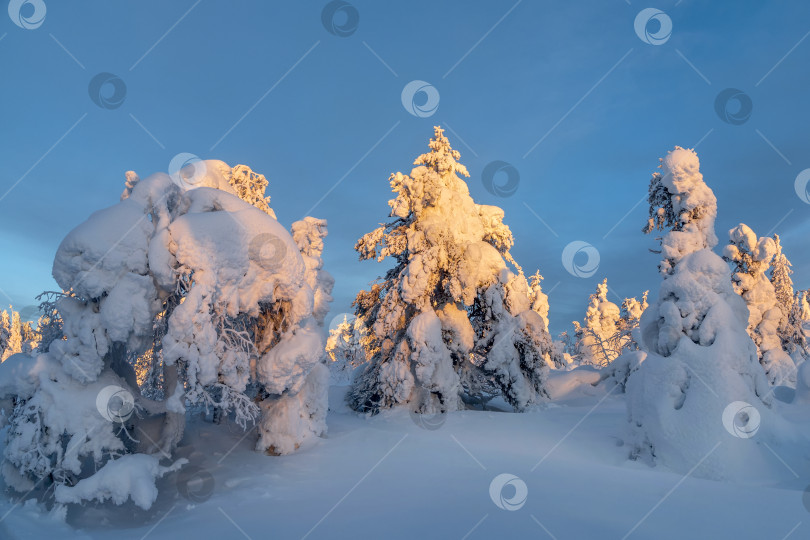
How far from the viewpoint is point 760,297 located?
23.2m

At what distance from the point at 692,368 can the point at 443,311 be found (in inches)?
324

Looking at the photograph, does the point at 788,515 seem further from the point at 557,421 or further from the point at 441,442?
the point at 557,421

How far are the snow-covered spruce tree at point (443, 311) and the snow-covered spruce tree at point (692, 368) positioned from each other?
17.7 ft

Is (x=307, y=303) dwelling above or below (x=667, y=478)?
below

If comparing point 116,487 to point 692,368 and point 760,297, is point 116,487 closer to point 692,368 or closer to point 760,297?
point 692,368

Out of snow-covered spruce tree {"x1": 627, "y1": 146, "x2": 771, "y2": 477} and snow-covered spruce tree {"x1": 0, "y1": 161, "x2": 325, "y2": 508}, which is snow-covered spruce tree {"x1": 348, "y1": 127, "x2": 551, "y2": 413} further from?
snow-covered spruce tree {"x1": 0, "y1": 161, "x2": 325, "y2": 508}

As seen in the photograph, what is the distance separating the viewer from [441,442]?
1079 centimetres

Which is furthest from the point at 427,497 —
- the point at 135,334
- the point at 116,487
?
the point at 135,334

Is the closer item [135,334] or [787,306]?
[135,334]

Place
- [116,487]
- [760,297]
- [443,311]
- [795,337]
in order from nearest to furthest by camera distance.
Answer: [116,487]
[443,311]
[760,297]
[795,337]

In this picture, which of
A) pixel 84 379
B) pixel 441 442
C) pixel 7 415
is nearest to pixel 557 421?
pixel 441 442

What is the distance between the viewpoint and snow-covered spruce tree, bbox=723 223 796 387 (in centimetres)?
2244

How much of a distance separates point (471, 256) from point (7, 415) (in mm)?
12775

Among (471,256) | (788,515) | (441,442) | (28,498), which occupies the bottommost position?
(28,498)
